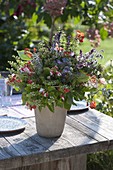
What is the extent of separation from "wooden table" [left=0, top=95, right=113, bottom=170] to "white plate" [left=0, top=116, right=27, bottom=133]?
23 millimetres

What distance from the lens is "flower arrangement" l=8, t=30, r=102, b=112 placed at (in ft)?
6.06

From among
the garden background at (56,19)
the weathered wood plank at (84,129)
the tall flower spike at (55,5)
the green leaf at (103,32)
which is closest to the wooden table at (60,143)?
the weathered wood plank at (84,129)

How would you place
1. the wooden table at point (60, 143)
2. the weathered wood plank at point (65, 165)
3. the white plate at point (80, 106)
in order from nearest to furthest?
the wooden table at point (60, 143), the weathered wood plank at point (65, 165), the white plate at point (80, 106)

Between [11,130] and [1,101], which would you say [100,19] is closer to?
[1,101]

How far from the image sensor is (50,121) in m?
1.95

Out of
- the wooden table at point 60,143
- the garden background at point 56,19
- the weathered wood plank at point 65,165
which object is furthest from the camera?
the garden background at point 56,19

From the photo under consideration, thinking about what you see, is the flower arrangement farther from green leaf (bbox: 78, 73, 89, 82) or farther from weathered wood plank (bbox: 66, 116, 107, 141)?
weathered wood plank (bbox: 66, 116, 107, 141)

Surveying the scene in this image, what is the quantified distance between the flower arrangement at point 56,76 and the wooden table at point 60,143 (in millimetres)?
151

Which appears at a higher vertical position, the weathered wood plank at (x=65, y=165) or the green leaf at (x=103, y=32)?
the green leaf at (x=103, y=32)

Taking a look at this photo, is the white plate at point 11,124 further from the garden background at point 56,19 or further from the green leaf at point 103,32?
the green leaf at point 103,32

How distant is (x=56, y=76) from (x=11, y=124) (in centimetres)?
37

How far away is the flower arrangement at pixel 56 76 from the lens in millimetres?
1848

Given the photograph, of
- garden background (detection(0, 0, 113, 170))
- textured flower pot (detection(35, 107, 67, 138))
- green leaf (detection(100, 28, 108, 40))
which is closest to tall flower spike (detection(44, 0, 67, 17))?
garden background (detection(0, 0, 113, 170))

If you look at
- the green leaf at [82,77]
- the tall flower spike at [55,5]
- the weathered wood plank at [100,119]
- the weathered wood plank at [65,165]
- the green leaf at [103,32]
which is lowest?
the weathered wood plank at [65,165]
